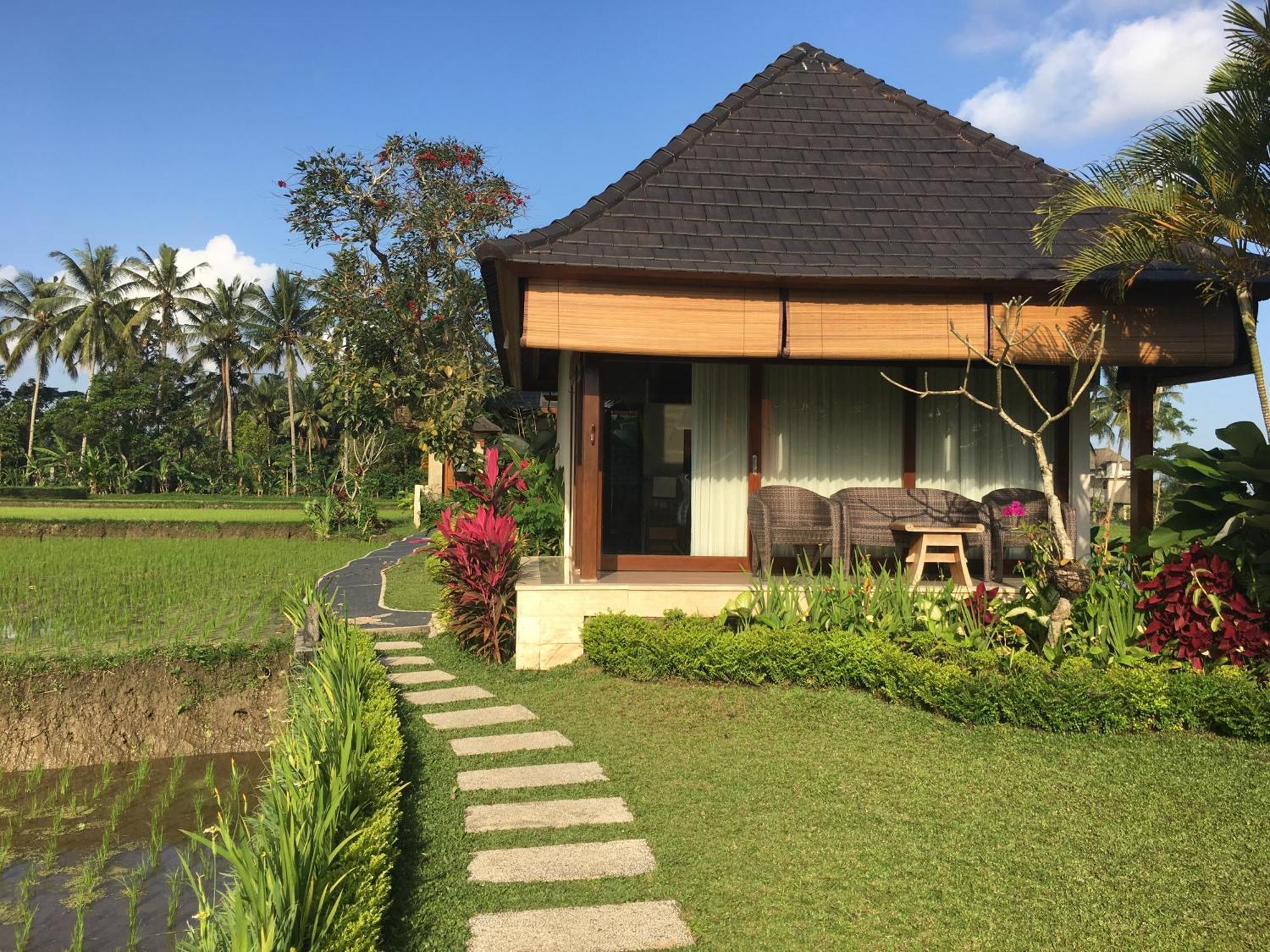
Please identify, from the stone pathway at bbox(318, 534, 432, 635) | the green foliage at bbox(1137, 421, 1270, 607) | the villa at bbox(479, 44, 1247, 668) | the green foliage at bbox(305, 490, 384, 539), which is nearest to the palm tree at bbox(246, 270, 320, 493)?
the green foliage at bbox(305, 490, 384, 539)

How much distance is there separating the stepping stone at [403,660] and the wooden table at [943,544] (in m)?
4.08

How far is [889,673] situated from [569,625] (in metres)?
2.55

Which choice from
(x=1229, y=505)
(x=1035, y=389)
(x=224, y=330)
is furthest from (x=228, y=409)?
(x=1229, y=505)

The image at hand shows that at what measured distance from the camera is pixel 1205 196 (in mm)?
7344

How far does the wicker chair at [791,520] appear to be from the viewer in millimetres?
8047

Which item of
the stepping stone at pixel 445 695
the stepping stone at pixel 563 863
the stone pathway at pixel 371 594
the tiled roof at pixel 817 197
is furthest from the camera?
the stone pathway at pixel 371 594

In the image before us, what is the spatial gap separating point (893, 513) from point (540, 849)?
16.6 ft

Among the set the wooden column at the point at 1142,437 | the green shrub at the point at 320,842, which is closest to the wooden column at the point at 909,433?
the wooden column at the point at 1142,437

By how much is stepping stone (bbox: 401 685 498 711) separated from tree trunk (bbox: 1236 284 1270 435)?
625 centimetres

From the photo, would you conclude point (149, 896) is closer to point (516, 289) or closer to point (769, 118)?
point (516, 289)

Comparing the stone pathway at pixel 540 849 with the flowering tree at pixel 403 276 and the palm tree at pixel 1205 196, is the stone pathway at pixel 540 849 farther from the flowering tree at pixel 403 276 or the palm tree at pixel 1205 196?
the flowering tree at pixel 403 276

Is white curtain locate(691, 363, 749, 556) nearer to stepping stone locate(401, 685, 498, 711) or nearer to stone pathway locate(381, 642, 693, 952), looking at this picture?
stepping stone locate(401, 685, 498, 711)

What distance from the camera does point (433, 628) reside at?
9180 millimetres

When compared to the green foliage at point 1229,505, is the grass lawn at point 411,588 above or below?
below
